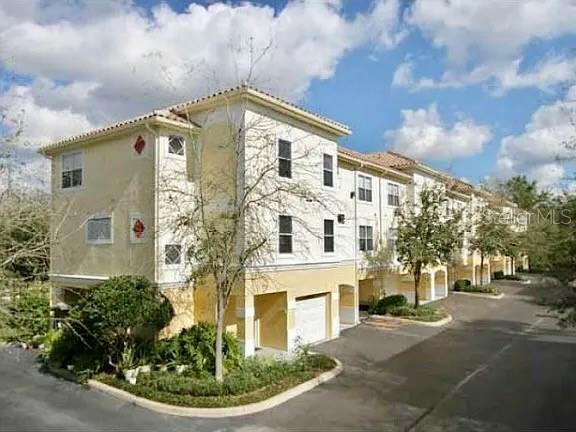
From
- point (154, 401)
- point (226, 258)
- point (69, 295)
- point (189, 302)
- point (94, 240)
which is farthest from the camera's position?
point (69, 295)

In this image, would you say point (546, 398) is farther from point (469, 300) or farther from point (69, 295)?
point (469, 300)

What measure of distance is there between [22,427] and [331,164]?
14229 millimetres

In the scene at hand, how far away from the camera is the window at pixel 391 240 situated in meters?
28.2

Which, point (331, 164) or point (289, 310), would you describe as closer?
point (289, 310)

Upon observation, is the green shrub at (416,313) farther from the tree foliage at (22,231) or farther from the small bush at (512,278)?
the small bush at (512,278)

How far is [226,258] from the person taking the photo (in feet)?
43.6

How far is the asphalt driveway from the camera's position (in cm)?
1090

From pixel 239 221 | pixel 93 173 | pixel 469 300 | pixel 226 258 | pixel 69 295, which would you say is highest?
pixel 93 173

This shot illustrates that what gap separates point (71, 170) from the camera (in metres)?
19.0

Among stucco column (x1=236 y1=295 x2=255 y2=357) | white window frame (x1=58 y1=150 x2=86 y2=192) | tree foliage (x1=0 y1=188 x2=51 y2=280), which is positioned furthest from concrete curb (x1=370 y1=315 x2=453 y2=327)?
tree foliage (x1=0 y1=188 x2=51 y2=280)

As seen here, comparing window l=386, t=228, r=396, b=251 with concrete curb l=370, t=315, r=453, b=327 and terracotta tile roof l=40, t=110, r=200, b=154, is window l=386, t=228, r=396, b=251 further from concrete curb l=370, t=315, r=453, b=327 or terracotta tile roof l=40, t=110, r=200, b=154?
terracotta tile roof l=40, t=110, r=200, b=154

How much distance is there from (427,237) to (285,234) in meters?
11.0

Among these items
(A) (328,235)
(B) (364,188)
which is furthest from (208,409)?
(B) (364,188)

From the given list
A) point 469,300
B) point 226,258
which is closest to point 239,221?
point 226,258
